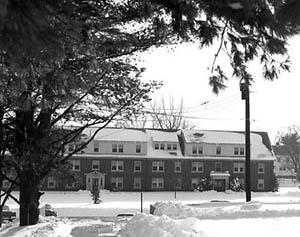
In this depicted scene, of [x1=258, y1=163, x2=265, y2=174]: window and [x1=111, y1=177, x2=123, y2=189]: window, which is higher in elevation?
[x1=258, y1=163, x2=265, y2=174]: window

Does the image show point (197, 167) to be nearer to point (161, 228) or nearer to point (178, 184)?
point (178, 184)

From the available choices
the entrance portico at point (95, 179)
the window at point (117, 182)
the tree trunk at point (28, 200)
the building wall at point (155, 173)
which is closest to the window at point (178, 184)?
the building wall at point (155, 173)

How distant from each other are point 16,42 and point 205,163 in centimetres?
5874

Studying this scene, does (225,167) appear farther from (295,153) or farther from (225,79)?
(225,79)

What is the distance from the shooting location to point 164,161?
199 feet

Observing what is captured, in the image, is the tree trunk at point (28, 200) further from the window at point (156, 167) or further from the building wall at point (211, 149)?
the building wall at point (211, 149)

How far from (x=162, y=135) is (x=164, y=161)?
3.98 metres

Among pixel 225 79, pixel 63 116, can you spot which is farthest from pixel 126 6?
pixel 63 116

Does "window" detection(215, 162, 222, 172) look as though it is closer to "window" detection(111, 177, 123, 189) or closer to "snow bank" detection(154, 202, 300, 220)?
"window" detection(111, 177, 123, 189)

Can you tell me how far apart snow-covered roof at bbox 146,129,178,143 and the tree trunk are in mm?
44770

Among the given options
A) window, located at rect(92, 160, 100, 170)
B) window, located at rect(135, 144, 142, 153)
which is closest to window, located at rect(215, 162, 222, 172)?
window, located at rect(135, 144, 142, 153)

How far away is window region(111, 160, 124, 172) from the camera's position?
195 ft

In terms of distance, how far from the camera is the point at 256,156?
62.1 m

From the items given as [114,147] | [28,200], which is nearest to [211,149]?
[114,147]
